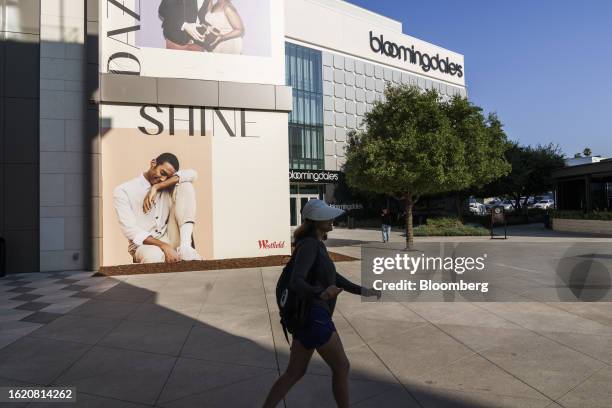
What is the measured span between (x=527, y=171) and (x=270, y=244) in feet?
85.5

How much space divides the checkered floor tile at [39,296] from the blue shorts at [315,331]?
15.7ft

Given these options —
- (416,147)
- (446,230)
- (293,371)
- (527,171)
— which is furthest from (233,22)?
(527,171)

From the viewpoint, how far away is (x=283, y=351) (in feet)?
15.8

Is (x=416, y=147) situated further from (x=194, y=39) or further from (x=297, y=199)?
Result: (x=297, y=199)

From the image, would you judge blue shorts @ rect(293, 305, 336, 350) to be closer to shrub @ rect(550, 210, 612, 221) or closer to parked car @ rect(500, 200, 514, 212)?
shrub @ rect(550, 210, 612, 221)

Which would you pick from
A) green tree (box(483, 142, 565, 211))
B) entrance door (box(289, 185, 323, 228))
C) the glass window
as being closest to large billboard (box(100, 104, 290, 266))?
entrance door (box(289, 185, 323, 228))

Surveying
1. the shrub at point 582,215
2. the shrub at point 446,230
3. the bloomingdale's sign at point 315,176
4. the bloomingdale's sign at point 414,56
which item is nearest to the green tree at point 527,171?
the shrub at point 582,215

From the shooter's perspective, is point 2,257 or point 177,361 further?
point 2,257

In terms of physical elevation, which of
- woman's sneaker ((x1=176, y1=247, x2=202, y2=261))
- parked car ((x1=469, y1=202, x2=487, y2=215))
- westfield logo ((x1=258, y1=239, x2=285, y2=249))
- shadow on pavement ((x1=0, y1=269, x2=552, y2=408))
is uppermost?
parked car ((x1=469, y1=202, x2=487, y2=215))

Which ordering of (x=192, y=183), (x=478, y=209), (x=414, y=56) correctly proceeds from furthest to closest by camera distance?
1. (x=478, y=209)
2. (x=414, y=56)
3. (x=192, y=183)

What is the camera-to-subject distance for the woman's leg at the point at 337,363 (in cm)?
278

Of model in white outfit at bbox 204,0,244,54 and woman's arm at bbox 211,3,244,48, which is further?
woman's arm at bbox 211,3,244,48

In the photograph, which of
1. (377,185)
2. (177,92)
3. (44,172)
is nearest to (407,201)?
(377,185)

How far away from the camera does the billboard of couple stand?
12.2m
